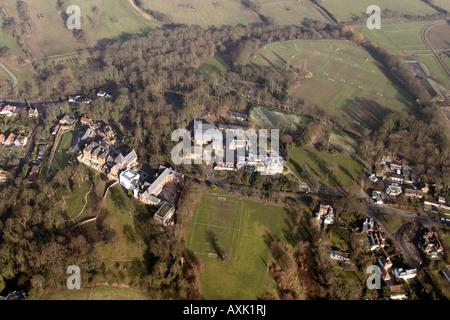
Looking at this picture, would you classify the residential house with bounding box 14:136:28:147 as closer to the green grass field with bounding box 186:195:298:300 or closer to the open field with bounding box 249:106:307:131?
the green grass field with bounding box 186:195:298:300

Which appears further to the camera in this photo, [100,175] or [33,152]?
[33,152]

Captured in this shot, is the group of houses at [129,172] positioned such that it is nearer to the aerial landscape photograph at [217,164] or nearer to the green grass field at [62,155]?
the aerial landscape photograph at [217,164]

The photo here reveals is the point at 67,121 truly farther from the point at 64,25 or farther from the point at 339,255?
the point at 339,255

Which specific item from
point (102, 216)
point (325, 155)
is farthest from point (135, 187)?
point (325, 155)

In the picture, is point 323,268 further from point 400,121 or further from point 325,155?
point 400,121

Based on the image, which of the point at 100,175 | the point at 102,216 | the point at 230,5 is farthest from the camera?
the point at 230,5

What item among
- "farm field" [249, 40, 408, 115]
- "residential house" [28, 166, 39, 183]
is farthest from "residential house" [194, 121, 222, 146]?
"residential house" [28, 166, 39, 183]
